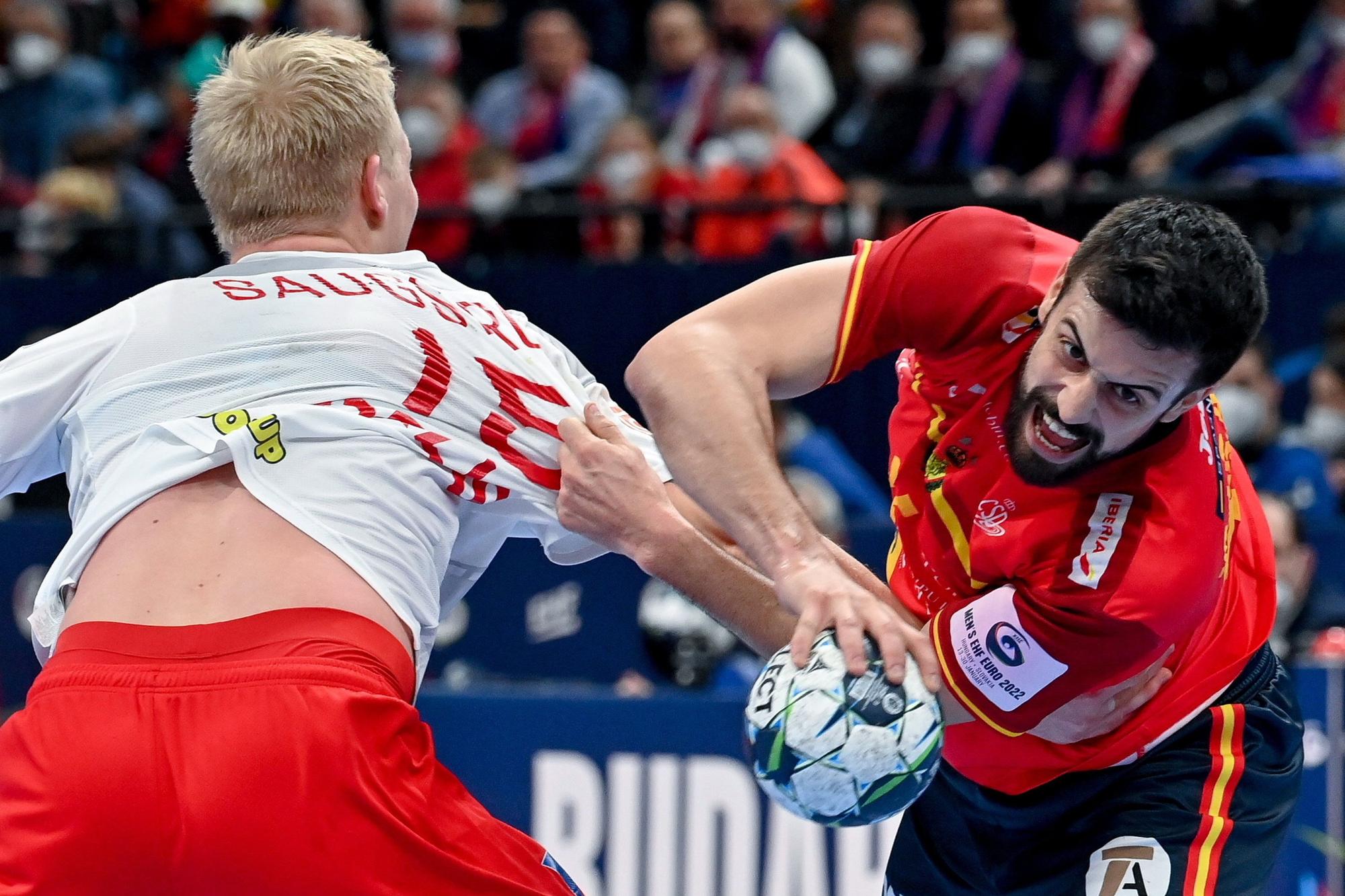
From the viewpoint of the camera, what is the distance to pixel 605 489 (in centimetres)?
309

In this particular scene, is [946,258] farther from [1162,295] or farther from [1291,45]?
[1291,45]

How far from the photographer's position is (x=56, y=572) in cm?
293

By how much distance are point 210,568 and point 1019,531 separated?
1514mm

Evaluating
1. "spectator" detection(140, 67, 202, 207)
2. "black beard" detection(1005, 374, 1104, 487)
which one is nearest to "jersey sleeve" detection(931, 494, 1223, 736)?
"black beard" detection(1005, 374, 1104, 487)

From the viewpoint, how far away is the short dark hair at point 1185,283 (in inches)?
115

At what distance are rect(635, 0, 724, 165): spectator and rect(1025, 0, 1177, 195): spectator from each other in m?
1.99

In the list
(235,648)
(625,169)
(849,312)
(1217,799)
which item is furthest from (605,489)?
(625,169)

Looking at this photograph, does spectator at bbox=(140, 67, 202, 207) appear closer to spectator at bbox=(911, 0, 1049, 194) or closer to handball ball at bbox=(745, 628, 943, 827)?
spectator at bbox=(911, 0, 1049, 194)

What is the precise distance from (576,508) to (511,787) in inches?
117

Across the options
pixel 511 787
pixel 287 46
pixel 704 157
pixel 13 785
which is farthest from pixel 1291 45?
pixel 13 785

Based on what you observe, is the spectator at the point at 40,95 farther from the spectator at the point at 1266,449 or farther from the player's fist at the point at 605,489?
the player's fist at the point at 605,489

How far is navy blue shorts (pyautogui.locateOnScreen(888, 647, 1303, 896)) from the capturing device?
3477 mm

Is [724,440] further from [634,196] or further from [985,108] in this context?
[985,108]

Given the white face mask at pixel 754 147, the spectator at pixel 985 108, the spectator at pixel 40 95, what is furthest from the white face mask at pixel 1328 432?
the spectator at pixel 40 95
